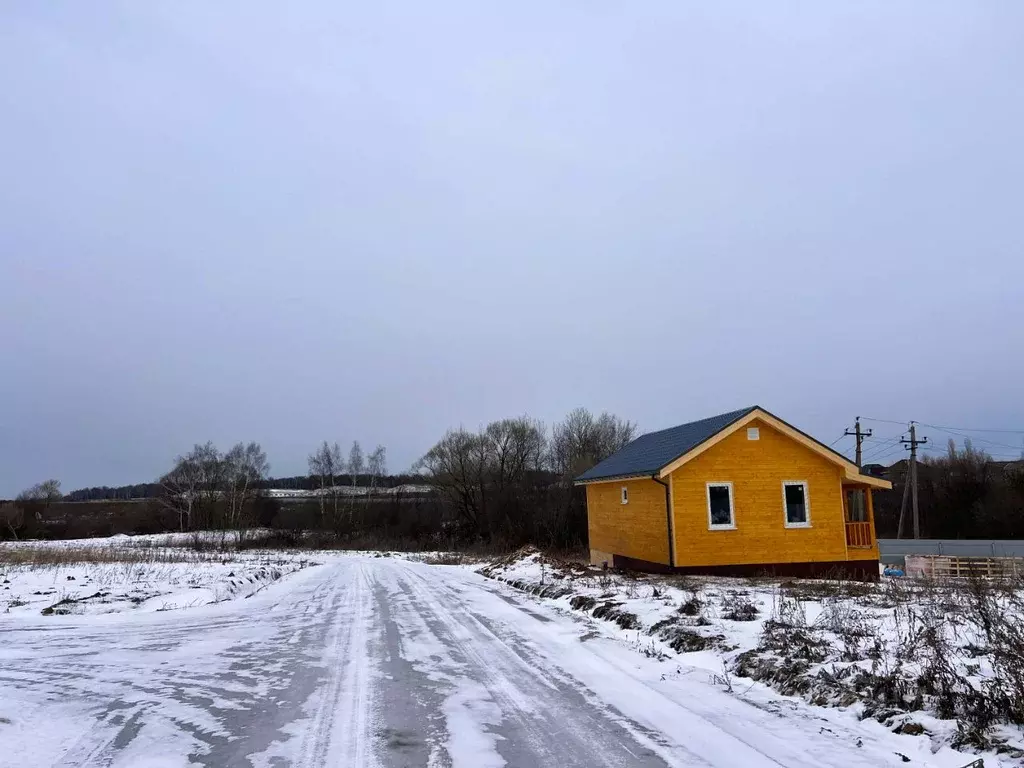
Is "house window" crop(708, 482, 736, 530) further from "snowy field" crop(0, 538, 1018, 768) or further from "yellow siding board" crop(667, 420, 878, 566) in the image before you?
"snowy field" crop(0, 538, 1018, 768)

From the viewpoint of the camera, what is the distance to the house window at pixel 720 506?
20.8 m

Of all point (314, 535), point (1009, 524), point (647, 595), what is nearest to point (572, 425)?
point (314, 535)

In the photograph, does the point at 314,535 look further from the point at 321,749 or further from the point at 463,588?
the point at 321,749

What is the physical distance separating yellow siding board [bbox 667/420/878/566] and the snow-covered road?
10.4 m

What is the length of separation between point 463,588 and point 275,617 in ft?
20.6

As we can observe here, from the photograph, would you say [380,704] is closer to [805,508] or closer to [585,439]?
[805,508]

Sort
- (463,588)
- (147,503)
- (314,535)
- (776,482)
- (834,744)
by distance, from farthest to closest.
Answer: (147,503) < (314,535) < (776,482) < (463,588) < (834,744)

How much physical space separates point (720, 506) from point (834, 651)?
14.2m

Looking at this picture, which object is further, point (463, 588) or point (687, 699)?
point (463, 588)

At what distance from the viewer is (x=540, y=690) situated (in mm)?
6832

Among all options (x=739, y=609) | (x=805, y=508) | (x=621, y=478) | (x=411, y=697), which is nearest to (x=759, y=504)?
(x=805, y=508)

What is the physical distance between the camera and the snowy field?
497 centimetres

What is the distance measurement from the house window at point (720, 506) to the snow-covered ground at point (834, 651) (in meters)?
7.75

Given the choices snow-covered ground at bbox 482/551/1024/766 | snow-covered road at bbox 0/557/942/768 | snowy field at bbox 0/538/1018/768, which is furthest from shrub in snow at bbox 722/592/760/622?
snow-covered road at bbox 0/557/942/768
